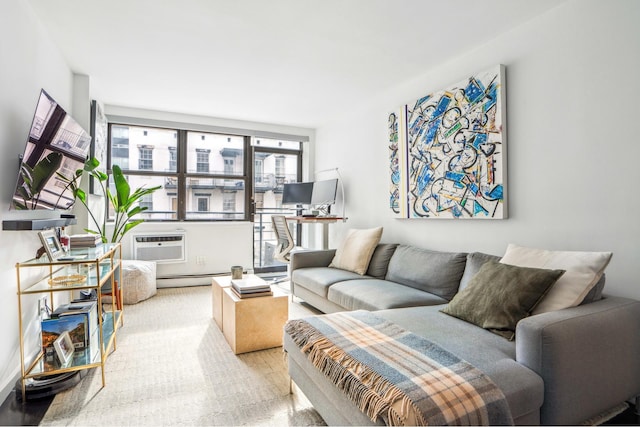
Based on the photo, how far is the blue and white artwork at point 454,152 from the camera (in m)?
2.59

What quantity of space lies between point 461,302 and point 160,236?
3863 mm

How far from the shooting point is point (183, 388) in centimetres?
202

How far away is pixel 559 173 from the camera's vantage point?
7.37 feet

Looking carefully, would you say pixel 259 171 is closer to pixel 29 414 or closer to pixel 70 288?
pixel 70 288

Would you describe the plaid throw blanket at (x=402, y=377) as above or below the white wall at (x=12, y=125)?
below

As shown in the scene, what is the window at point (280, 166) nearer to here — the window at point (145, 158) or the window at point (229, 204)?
the window at point (229, 204)

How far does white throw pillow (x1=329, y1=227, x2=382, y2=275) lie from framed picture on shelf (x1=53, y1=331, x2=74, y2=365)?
7.63 ft

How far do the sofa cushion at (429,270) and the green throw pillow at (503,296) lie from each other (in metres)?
0.51

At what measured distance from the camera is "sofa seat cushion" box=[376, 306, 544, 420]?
132 centimetres

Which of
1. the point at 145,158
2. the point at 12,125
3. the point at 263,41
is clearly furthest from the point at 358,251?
the point at 145,158

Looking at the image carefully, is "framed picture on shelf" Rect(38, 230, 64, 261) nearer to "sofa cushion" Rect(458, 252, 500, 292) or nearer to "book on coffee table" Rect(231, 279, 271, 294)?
"book on coffee table" Rect(231, 279, 271, 294)

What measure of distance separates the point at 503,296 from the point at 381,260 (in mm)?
1590

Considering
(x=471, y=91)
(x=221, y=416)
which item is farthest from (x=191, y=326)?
(x=471, y=91)

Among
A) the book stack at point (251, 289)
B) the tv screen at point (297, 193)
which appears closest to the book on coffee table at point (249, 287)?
the book stack at point (251, 289)
